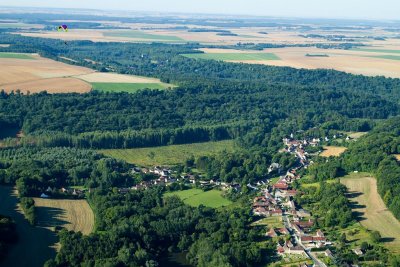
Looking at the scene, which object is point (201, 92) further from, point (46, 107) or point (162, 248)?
point (162, 248)

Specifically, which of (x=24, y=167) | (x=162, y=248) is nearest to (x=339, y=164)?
(x=162, y=248)

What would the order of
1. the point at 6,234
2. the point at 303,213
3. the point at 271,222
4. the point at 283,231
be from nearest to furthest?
the point at 6,234 < the point at 283,231 < the point at 271,222 < the point at 303,213

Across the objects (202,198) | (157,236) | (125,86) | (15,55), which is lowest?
(202,198)

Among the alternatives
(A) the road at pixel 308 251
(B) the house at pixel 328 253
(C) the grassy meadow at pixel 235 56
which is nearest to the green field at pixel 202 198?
(A) the road at pixel 308 251

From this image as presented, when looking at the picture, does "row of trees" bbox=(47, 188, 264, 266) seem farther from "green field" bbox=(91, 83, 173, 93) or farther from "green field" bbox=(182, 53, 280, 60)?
"green field" bbox=(182, 53, 280, 60)

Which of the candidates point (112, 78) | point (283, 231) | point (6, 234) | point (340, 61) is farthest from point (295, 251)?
point (340, 61)

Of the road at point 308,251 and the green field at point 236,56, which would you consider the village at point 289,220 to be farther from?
the green field at point 236,56

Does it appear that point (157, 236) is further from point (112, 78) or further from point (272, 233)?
point (112, 78)
